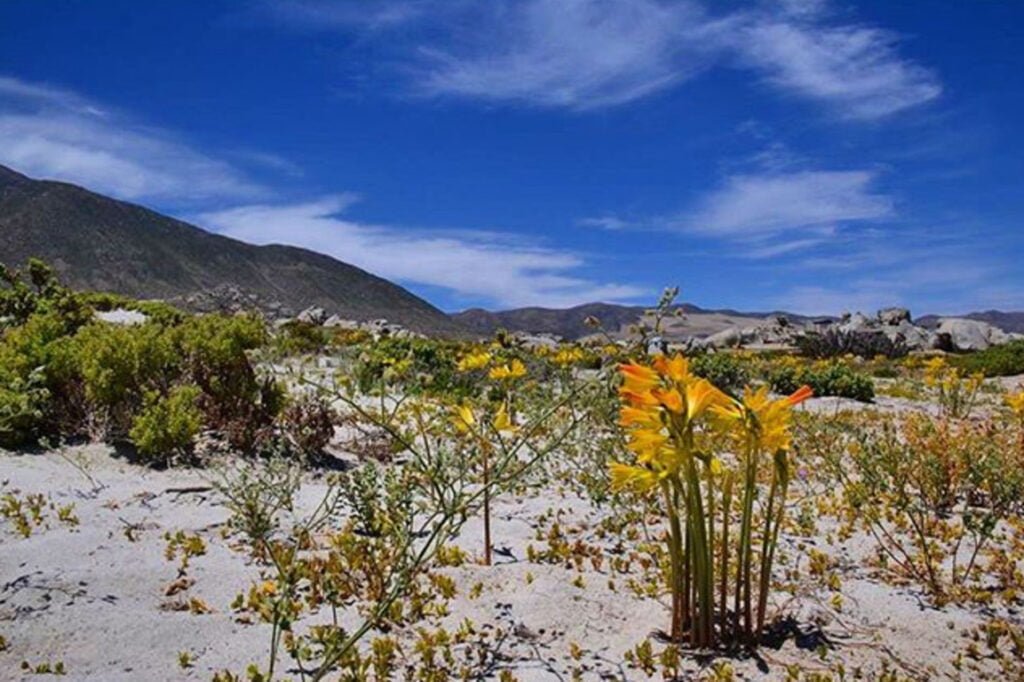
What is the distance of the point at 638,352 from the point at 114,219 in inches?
3503

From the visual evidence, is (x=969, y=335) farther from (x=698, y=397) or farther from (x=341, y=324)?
(x=698, y=397)

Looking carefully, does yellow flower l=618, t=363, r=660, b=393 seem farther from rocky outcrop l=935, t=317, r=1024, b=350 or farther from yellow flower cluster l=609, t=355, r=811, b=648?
rocky outcrop l=935, t=317, r=1024, b=350

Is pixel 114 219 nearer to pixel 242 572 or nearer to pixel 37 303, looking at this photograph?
pixel 37 303

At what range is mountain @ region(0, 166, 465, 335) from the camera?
70.2 m

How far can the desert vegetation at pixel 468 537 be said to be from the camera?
10.5ft

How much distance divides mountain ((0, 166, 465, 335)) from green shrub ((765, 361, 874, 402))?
170 ft

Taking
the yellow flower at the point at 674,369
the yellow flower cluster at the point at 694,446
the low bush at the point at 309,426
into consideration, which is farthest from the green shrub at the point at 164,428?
the yellow flower at the point at 674,369

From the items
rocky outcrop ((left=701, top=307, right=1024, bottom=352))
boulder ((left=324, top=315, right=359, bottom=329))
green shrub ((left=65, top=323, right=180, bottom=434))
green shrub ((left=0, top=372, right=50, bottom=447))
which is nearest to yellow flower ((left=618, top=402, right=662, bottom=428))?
green shrub ((left=65, top=323, right=180, bottom=434))

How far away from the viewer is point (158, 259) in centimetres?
7831

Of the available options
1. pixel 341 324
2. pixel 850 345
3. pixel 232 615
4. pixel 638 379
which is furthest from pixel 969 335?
pixel 232 615

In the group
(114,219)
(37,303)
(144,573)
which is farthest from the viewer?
(114,219)

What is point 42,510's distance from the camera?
517 cm

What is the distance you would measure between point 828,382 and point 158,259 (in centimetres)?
7630

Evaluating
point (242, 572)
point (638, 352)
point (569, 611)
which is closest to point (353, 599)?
point (242, 572)
